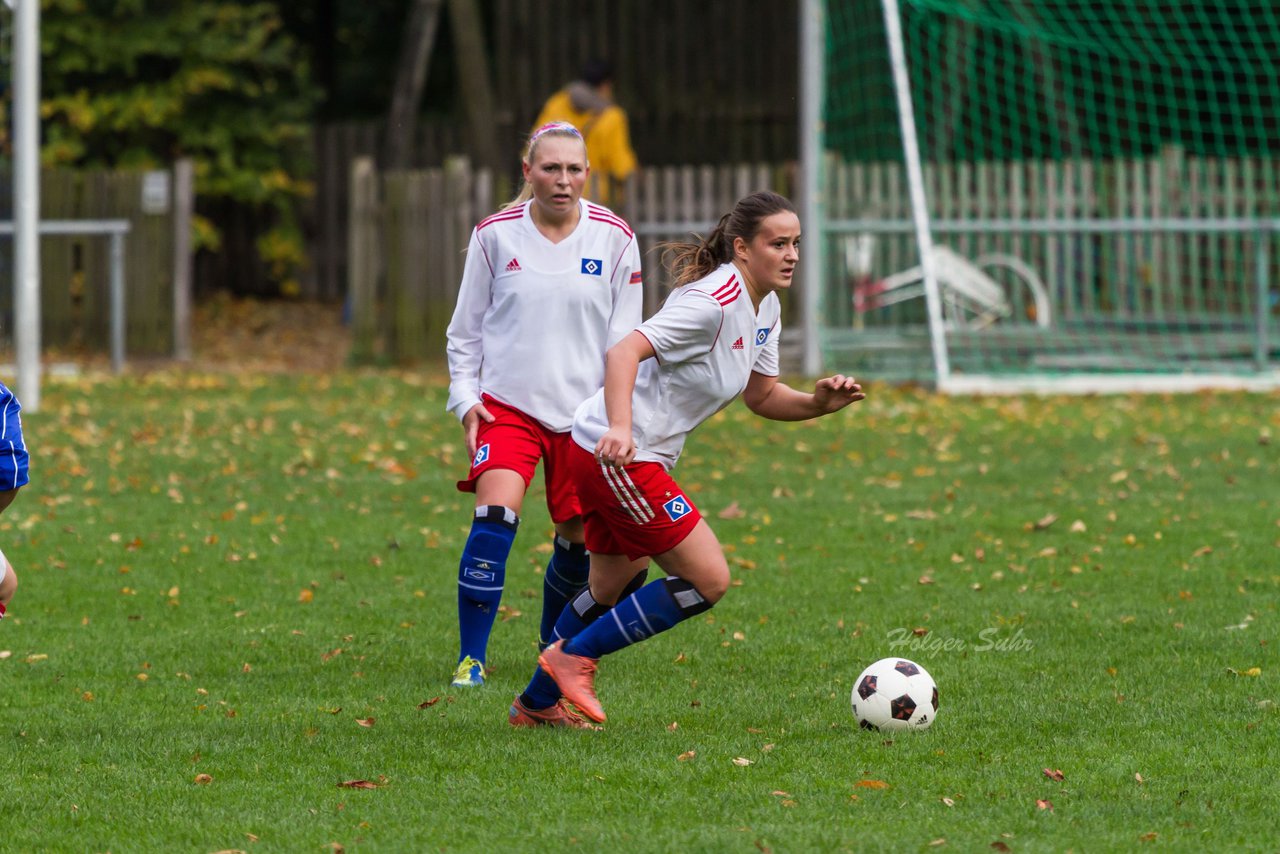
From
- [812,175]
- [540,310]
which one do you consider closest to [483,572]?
[540,310]

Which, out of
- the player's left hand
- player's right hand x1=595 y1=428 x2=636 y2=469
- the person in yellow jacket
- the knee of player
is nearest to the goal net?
the person in yellow jacket

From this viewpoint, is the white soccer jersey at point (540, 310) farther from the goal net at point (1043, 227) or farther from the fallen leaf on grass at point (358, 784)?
the goal net at point (1043, 227)

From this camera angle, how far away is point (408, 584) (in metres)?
7.73

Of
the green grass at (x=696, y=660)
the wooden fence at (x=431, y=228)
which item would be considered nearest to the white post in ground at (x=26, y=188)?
the green grass at (x=696, y=660)

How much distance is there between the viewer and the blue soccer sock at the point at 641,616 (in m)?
5.31

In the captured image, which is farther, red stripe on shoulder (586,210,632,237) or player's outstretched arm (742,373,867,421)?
red stripe on shoulder (586,210,632,237)

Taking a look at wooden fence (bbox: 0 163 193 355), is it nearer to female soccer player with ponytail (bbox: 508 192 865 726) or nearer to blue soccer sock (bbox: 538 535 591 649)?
blue soccer sock (bbox: 538 535 591 649)

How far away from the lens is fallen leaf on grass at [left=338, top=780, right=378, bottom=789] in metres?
4.75

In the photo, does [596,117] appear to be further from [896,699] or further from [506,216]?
[896,699]

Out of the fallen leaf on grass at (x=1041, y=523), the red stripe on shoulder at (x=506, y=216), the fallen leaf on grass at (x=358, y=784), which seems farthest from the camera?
the fallen leaf on grass at (x=1041, y=523)

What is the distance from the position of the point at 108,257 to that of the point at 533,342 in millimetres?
13249

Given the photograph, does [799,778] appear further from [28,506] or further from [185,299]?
[185,299]

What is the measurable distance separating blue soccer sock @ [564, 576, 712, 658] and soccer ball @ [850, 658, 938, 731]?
51 centimetres

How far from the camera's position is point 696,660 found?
248 inches
